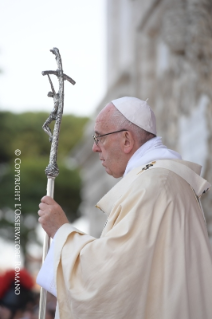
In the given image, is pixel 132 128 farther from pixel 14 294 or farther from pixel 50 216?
pixel 14 294

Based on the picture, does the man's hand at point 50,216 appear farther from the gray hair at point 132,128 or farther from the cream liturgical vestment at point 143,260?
the gray hair at point 132,128

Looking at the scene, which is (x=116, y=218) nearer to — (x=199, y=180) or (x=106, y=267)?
(x=106, y=267)

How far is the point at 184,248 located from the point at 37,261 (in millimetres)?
22538

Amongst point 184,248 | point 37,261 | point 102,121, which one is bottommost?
point 37,261

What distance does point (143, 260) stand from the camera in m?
3.17

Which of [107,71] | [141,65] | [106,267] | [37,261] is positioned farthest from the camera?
[37,261]

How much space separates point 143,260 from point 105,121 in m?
0.85

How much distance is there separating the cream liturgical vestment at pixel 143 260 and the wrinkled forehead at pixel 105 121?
15.0 inches

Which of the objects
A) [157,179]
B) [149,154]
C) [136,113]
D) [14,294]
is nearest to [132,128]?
[136,113]

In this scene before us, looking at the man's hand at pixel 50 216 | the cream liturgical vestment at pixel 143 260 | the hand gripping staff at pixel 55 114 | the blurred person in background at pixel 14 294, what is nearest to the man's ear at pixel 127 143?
the cream liturgical vestment at pixel 143 260

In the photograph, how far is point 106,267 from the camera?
124 inches

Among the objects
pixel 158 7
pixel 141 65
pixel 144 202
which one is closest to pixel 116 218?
pixel 144 202

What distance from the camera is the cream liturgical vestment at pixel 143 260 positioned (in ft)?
10.3

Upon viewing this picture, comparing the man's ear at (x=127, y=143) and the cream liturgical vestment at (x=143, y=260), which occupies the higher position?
the man's ear at (x=127, y=143)
